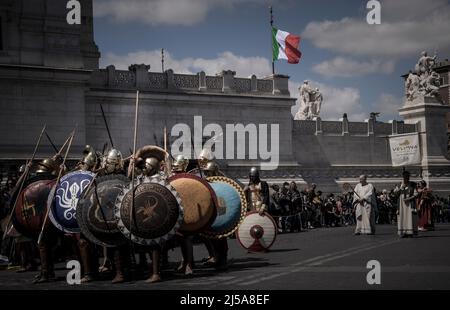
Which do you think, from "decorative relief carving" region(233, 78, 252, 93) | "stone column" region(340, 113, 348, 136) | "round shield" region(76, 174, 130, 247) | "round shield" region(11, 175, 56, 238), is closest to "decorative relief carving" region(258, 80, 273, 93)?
"decorative relief carving" region(233, 78, 252, 93)

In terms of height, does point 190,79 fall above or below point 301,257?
above

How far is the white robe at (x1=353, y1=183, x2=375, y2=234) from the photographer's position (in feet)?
63.8

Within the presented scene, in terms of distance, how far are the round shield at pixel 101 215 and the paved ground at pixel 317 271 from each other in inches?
26.8

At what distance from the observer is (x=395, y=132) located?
3803cm

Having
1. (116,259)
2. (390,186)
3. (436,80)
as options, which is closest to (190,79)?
(390,186)

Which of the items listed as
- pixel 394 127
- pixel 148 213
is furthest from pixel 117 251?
pixel 394 127

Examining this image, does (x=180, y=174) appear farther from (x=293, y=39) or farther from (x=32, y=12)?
(x=293, y=39)

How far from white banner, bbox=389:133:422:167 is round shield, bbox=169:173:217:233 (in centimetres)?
2529

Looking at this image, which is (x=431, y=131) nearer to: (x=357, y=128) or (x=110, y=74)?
(x=357, y=128)

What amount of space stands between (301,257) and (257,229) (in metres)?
1.08

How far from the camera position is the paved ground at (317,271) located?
9.27m

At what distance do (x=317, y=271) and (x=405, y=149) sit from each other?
2561 cm

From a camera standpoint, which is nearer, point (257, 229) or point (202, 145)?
point (257, 229)

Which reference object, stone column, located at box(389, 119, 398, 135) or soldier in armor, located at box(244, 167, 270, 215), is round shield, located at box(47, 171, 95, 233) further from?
stone column, located at box(389, 119, 398, 135)
